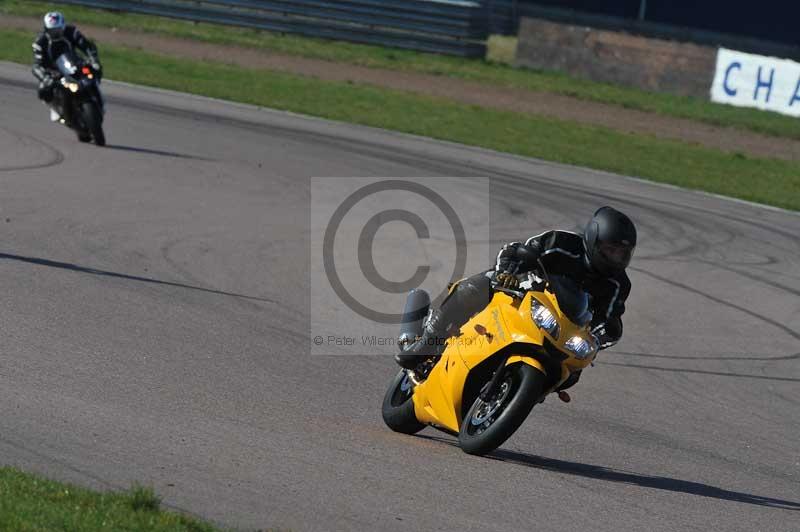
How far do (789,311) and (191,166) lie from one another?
290 inches

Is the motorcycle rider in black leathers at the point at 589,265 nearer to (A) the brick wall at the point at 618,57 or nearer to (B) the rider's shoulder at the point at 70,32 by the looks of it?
(B) the rider's shoulder at the point at 70,32

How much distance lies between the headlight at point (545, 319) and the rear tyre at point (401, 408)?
104cm

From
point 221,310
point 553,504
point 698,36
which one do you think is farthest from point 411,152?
point 698,36

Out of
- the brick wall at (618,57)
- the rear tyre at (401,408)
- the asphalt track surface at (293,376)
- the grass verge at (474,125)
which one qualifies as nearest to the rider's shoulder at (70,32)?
the asphalt track surface at (293,376)

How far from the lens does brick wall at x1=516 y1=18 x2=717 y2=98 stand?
28031mm

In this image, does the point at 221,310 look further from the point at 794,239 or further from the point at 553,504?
the point at 794,239

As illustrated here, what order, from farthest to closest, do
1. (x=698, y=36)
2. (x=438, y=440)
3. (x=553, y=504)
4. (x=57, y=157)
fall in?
(x=698, y=36)
(x=57, y=157)
(x=438, y=440)
(x=553, y=504)

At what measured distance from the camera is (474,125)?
909 inches

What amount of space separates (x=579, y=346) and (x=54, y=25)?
12384 millimetres

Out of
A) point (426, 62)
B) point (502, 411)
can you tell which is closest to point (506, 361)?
point (502, 411)

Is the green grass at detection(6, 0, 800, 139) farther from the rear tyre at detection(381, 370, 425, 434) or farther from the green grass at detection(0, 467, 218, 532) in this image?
the green grass at detection(0, 467, 218, 532)

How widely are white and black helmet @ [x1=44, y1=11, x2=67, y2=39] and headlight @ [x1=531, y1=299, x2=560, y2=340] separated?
39.7 feet

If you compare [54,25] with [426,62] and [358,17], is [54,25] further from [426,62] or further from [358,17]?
[358,17]

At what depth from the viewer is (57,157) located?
48.8 ft
